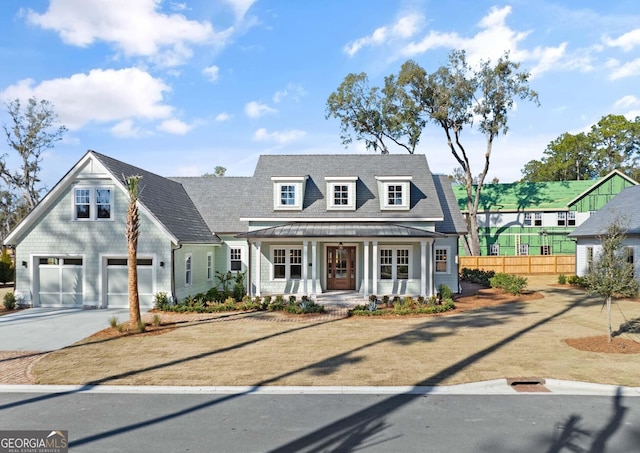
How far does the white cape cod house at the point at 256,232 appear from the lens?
18938mm

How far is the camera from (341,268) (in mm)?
22312

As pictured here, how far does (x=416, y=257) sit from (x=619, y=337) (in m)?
9.88

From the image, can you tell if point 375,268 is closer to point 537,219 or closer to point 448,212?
point 448,212

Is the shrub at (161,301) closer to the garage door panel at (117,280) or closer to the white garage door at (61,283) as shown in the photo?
the garage door panel at (117,280)

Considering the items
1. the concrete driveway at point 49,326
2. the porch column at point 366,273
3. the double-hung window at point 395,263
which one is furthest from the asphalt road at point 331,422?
the double-hung window at point 395,263

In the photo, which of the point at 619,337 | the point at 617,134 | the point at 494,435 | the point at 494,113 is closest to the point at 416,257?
the point at 619,337

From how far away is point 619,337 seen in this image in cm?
1292

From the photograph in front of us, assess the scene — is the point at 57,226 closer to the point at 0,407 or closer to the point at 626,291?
the point at 0,407

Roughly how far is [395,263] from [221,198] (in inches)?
455

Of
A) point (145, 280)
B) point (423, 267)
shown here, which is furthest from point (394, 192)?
point (145, 280)

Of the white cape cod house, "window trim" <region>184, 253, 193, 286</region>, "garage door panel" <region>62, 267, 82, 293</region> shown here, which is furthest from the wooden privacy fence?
"garage door panel" <region>62, 267, 82, 293</region>

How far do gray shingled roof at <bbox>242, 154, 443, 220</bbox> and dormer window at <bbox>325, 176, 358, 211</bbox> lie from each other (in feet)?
1.13

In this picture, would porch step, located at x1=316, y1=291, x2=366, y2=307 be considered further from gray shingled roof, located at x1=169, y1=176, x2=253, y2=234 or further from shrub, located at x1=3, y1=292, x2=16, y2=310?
shrub, located at x1=3, y1=292, x2=16, y2=310
